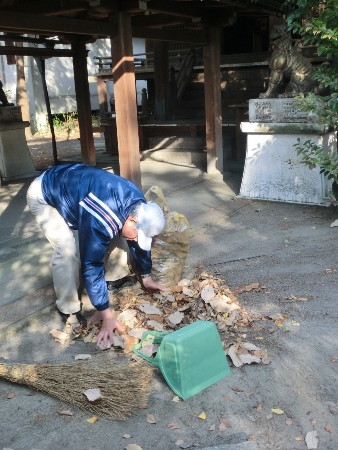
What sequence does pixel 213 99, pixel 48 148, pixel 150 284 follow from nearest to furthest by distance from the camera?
1. pixel 150 284
2. pixel 213 99
3. pixel 48 148


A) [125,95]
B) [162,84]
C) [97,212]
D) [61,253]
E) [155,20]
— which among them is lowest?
[61,253]

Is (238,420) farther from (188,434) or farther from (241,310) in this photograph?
(241,310)

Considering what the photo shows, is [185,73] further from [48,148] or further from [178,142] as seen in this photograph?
[48,148]

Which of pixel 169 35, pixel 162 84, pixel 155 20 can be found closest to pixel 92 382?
pixel 169 35

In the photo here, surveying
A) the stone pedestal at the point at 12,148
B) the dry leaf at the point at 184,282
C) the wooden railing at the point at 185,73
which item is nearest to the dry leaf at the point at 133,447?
the dry leaf at the point at 184,282

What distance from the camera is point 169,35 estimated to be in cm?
813

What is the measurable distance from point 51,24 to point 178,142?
5475 mm

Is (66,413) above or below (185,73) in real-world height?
below

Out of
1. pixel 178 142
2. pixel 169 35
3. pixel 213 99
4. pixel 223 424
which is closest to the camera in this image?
pixel 223 424

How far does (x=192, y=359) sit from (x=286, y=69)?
5705 millimetres

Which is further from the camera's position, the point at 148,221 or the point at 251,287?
the point at 251,287

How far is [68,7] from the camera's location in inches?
267

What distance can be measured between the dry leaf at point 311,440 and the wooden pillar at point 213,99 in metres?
6.90

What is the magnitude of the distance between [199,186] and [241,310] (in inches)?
188
